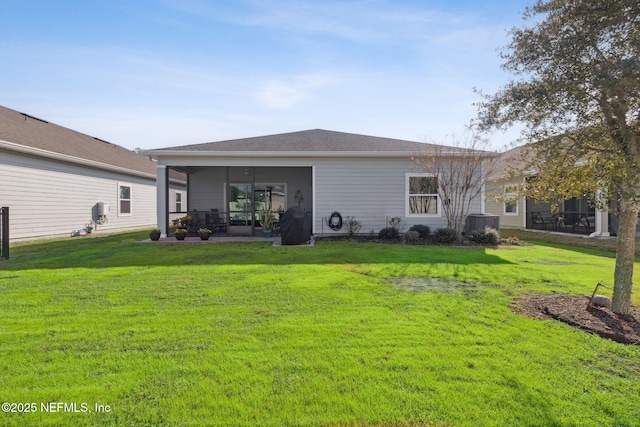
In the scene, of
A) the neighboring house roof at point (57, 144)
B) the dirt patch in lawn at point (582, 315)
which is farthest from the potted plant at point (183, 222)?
the dirt patch in lawn at point (582, 315)

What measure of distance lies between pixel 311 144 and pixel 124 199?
9.29 m

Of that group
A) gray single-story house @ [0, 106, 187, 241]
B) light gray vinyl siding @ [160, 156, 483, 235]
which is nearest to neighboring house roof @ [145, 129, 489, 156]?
light gray vinyl siding @ [160, 156, 483, 235]

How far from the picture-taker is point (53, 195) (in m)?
11.3

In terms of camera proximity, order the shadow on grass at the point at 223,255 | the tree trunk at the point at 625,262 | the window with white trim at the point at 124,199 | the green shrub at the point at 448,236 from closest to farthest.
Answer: the tree trunk at the point at 625,262 → the shadow on grass at the point at 223,255 → the green shrub at the point at 448,236 → the window with white trim at the point at 124,199

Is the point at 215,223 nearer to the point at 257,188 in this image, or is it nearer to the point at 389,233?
the point at 257,188

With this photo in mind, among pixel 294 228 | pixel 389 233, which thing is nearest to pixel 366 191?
pixel 389 233

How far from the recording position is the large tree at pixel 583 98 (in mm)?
3217

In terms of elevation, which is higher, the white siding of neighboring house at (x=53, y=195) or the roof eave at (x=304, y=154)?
the roof eave at (x=304, y=154)

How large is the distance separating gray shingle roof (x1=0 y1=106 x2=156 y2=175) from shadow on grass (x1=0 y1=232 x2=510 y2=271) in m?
3.36

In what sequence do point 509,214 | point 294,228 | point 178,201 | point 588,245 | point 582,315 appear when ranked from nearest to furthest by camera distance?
1. point 582,315
2. point 294,228
3. point 588,245
4. point 509,214
5. point 178,201

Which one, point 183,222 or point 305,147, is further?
point 183,222

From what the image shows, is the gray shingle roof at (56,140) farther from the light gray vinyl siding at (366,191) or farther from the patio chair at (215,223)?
the light gray vinyl siding at (366,191)

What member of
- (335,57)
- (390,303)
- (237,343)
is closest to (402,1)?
(335,57)

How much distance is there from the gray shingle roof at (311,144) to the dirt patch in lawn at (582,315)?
23.6 feet
